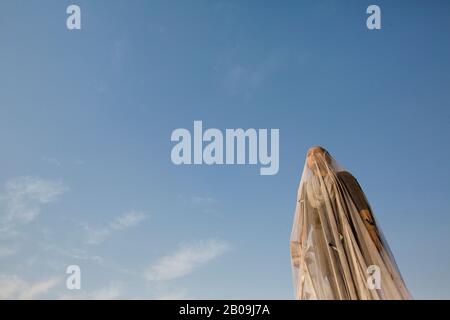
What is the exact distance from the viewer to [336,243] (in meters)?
3.40

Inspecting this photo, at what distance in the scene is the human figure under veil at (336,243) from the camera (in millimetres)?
3137

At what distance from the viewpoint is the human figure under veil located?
123 inches

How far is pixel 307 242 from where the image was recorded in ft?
12.1
